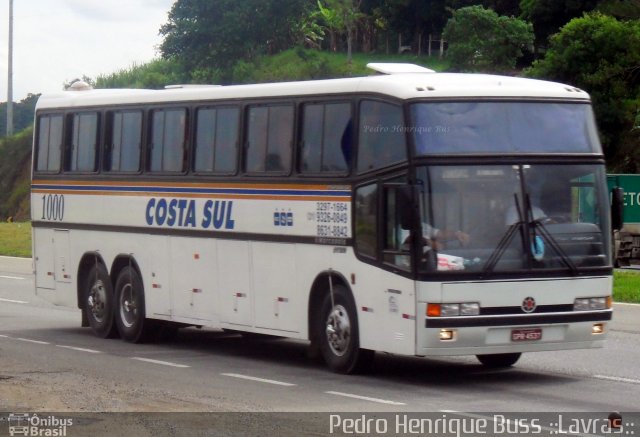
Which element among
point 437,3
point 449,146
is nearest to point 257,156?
point 449,146

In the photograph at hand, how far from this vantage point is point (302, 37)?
10394 centimetres

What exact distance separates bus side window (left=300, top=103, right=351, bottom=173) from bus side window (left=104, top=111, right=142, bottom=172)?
13.0 ft

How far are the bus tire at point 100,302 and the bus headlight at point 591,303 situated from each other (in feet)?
24.7

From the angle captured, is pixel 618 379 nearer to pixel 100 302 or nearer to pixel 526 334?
pixel 526 334

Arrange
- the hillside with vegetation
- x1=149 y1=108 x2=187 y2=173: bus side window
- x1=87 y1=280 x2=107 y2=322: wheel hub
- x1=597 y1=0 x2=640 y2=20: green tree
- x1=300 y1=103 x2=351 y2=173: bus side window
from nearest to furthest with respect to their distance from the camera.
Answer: x1=300 y1=103 x2=351 y2=173: bus side window
x1=149 y1=108 x2=187 y2=173: bus side window
x1=87 y1=280 x2=107 y2=322: wheel hub
the hillside with vegetation
x1=597 y1=0 x2=640 y2=20: green tree

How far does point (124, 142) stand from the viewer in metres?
18.5

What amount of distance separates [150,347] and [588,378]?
6369 millimetres

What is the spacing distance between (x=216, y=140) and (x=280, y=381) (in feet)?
12.6

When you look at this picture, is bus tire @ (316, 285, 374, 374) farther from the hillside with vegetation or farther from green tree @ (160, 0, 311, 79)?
green tree @ (160, 0, 311, 79)

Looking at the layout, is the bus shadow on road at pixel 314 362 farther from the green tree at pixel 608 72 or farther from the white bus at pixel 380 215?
the green tree at pixel 608 72

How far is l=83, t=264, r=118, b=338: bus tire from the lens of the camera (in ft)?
61.6

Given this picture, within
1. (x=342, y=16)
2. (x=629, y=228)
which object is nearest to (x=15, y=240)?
(x=629, y=228)

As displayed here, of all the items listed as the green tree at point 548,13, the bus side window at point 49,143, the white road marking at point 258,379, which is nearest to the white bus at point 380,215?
the white road marking at point 258,379

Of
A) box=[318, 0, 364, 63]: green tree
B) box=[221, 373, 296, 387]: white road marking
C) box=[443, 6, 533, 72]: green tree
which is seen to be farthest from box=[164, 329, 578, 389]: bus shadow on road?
box=[318, 0, 364, 63]: green tree
